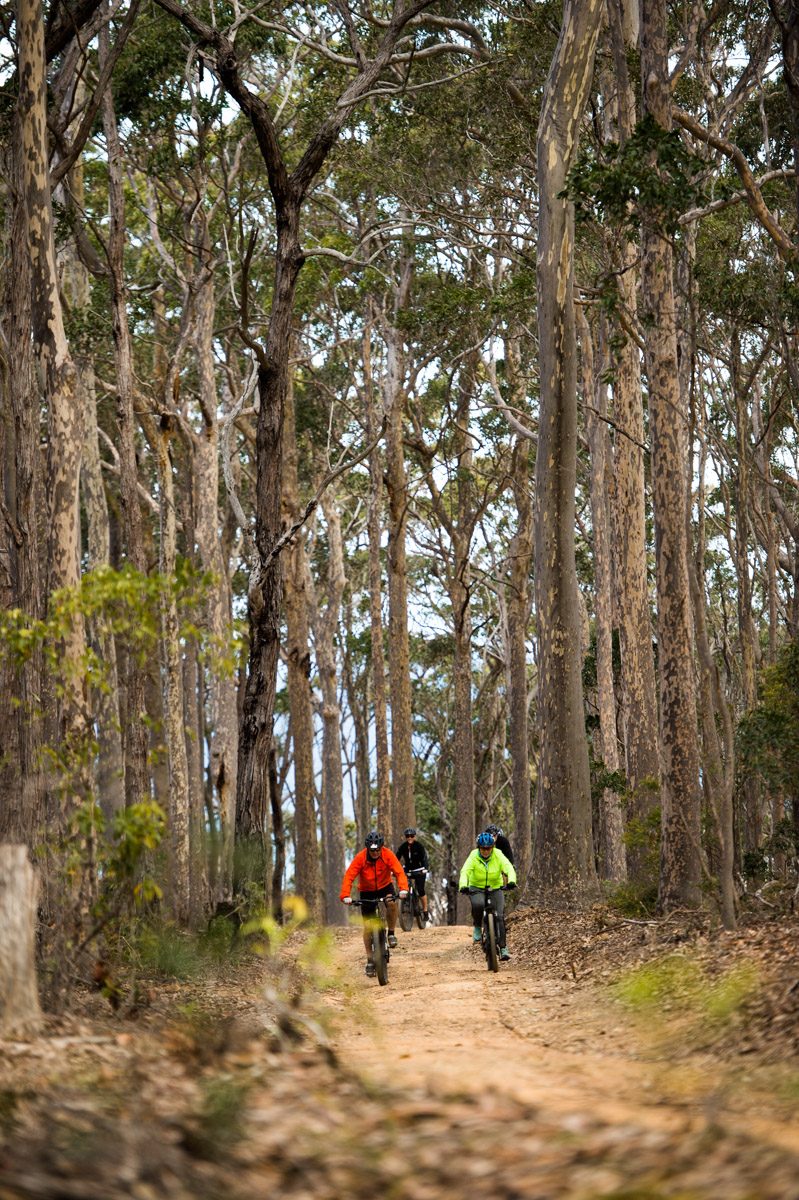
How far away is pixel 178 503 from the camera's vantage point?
3688 centimetres

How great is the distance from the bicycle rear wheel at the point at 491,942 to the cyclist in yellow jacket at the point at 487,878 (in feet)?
0.35

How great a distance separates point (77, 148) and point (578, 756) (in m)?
9.26

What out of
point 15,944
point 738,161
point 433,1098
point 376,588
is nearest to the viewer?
point 433,1098

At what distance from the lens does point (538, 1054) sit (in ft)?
24.5

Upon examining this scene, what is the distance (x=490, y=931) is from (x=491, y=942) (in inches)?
4.1

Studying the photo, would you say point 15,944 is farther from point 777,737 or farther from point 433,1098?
point 777,737

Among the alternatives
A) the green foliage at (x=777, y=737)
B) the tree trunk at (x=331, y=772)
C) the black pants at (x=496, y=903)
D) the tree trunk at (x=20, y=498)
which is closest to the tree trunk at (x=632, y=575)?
the green foliage at (x=777, y=737)

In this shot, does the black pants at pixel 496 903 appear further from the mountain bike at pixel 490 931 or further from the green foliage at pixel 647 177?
the green foliage at pixel 647 177

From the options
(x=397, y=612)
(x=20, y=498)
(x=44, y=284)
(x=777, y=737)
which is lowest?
(x=777, y=737)

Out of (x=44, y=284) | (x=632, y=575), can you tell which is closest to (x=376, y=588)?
(x=632, y=575)

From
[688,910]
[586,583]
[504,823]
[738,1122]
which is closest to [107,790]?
[688,910]

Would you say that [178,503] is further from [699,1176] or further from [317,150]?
[699,1176]

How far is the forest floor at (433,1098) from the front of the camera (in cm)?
396

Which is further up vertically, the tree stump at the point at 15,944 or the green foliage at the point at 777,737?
the green foliage at the point at 777,737
